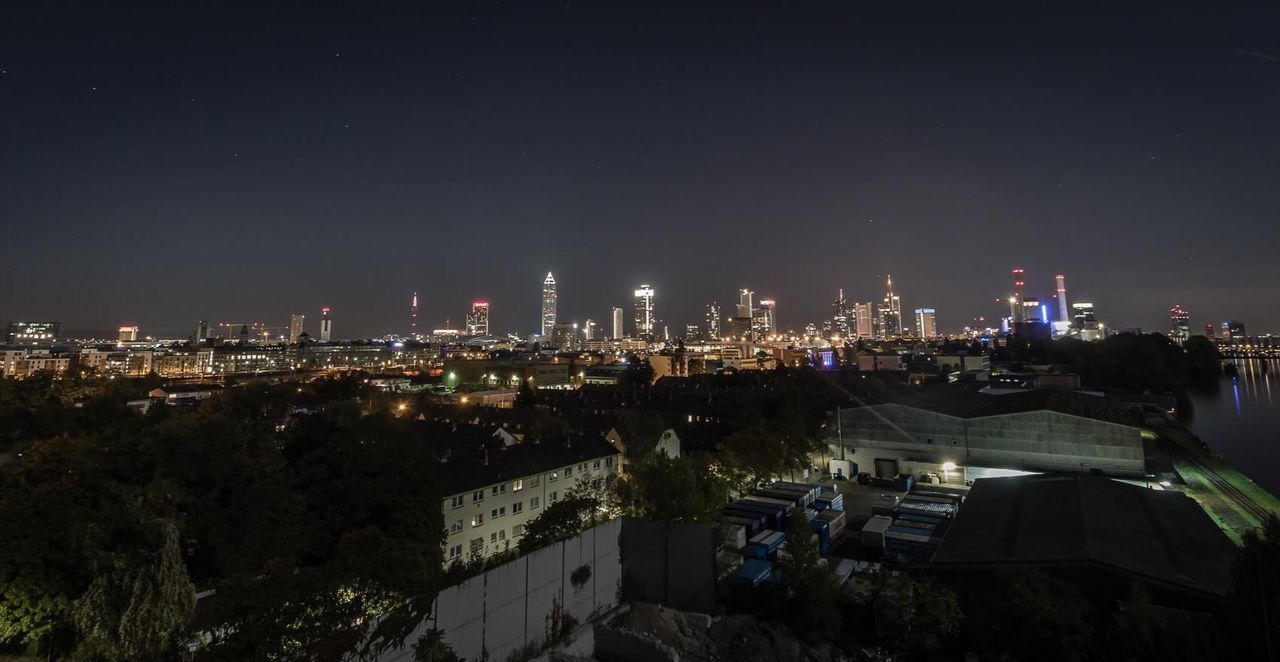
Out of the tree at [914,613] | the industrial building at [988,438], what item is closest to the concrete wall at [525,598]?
the tree at [914,613]

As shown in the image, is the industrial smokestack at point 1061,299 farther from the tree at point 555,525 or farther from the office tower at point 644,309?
the tree at point 555,525

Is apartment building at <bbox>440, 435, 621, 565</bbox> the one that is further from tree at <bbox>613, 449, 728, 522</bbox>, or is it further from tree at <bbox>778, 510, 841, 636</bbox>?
tree at <bbox>778, 510, 841, 636</bbox>

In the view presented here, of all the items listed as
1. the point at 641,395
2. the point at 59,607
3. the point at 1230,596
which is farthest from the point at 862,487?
the point at 59,607

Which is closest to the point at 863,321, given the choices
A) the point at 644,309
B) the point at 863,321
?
the point at 863,321

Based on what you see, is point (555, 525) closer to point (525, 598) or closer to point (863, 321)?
point (525, 598)

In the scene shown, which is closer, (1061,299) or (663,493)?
(663,493)

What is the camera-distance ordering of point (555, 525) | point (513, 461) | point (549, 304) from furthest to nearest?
point (549, 304) < point (513, 461) < point (555, 525)
